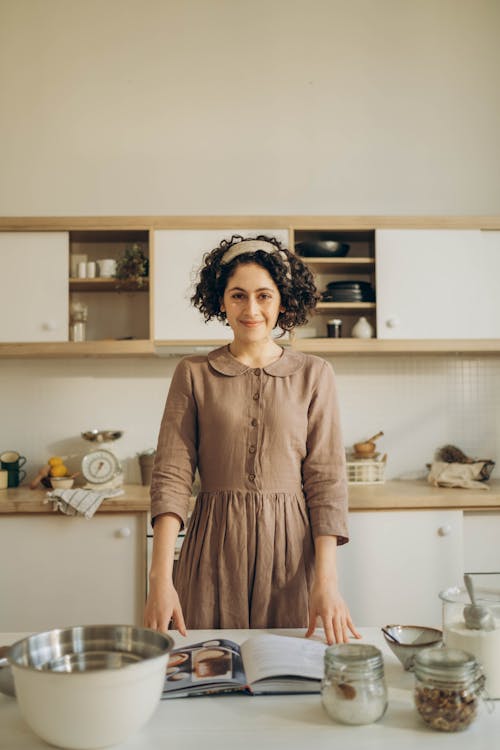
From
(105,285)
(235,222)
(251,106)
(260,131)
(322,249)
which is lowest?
(105,285)

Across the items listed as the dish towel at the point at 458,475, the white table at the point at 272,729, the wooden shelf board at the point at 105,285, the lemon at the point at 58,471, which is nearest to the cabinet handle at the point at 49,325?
the wooden shelf board at the point at 105,285

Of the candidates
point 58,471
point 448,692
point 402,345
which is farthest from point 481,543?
point 448,692

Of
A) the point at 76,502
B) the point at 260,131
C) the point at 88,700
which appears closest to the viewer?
the point at 88,700

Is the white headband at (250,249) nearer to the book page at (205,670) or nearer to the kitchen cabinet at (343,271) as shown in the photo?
A: the book page at (205,670)

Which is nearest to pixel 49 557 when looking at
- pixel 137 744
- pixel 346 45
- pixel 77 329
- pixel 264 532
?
pixel 77 329

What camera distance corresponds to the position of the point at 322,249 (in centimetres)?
312

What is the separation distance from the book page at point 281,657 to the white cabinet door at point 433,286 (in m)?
2.06

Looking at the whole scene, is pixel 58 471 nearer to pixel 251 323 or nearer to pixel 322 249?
pixel 322 249

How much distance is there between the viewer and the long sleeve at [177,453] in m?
1.46

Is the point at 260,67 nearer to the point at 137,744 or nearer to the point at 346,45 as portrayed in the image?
the point at 346,45

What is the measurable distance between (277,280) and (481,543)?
178cm

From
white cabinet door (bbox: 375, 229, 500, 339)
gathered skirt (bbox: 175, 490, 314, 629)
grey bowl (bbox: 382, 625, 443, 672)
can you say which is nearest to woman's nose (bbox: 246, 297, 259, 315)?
gathered skirt (bbox: 175, 490, 314, 629)

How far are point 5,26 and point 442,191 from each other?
2.37 m

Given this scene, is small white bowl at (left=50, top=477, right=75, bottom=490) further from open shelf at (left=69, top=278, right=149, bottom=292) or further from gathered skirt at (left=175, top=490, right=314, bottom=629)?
gathered skirt at (left=175, top=490, right=314, bottom=629)
